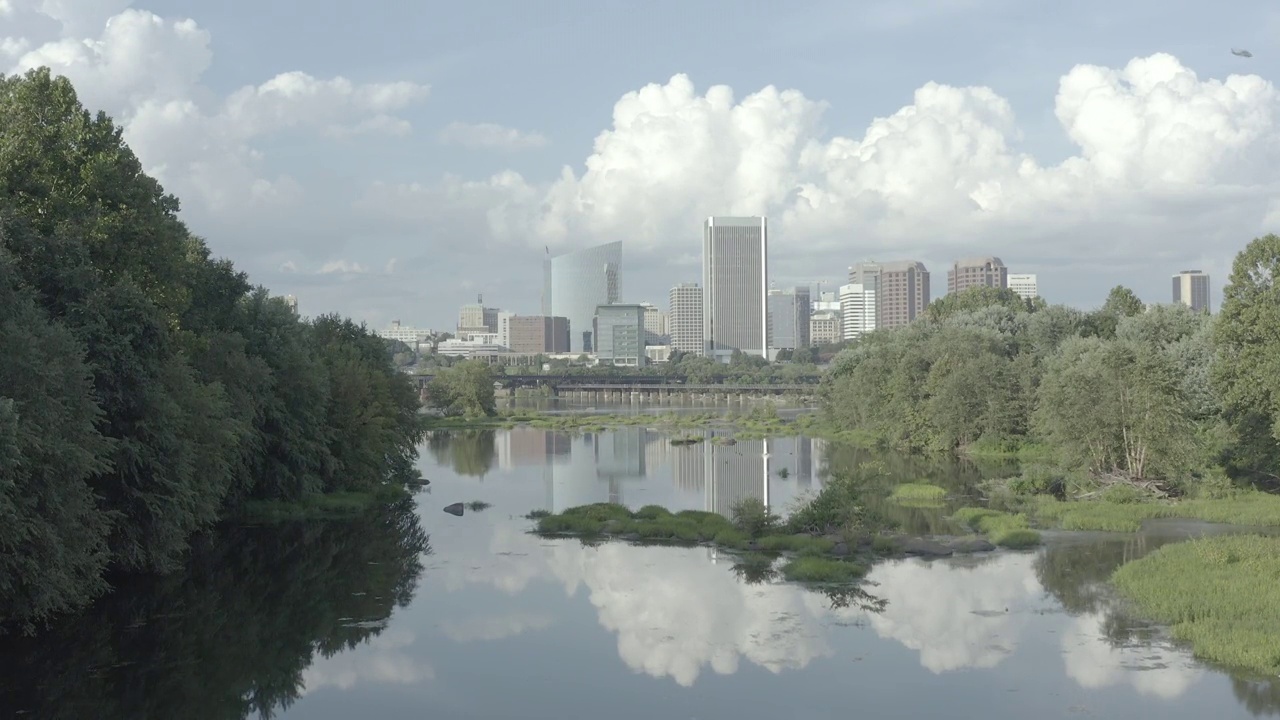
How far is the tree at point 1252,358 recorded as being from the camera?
→ 154 ft

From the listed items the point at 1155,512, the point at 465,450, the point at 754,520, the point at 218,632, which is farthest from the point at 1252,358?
the point at 465,450

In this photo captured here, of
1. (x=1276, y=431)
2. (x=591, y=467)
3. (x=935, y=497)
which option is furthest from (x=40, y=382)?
(x=591, y=467)

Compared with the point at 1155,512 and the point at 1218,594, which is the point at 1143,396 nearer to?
the point at 1155,512

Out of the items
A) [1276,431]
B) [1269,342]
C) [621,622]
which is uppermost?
[1269,342]

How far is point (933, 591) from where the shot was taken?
31922 millimetres

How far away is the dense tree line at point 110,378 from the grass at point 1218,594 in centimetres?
2333

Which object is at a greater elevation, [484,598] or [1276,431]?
[1276,431]

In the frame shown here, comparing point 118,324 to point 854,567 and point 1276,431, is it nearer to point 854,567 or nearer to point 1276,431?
point 854,567

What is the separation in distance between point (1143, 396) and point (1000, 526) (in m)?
10.7

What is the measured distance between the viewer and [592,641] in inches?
1101

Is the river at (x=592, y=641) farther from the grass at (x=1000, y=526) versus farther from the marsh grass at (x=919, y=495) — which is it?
the marsh grass at (x=919, y=495)

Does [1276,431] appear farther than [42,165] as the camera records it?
Yes

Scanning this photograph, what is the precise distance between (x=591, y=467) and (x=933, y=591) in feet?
133

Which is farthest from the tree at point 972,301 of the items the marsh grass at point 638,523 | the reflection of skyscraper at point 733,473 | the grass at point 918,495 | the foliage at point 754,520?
the foliage at point 754,520
